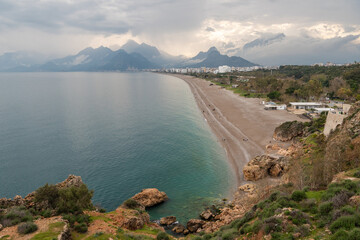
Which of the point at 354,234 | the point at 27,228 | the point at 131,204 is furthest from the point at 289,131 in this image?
the point at 27,228

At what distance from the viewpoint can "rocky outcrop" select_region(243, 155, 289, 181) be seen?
102 feet

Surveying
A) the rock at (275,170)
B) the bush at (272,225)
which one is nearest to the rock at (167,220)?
the bush at (272,225)

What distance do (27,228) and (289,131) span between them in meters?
43.6

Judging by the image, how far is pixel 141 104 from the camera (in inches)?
3602

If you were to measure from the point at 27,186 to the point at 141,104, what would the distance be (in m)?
63.7

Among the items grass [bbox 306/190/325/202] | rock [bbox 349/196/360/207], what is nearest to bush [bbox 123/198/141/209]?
grass [bbox 306/190/325/202]

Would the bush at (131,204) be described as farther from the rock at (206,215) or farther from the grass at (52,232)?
the grass at (52,232)

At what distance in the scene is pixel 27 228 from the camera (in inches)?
545

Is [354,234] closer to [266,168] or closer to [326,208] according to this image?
[326,208]

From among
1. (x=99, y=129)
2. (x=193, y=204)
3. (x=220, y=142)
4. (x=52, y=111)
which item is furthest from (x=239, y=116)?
(x=52, y=111)

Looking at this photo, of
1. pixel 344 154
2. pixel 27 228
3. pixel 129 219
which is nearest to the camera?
pixel 27 228

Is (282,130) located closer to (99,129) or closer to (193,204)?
(193,204)

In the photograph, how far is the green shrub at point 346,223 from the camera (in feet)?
32.3

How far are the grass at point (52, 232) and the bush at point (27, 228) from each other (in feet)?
2.66
